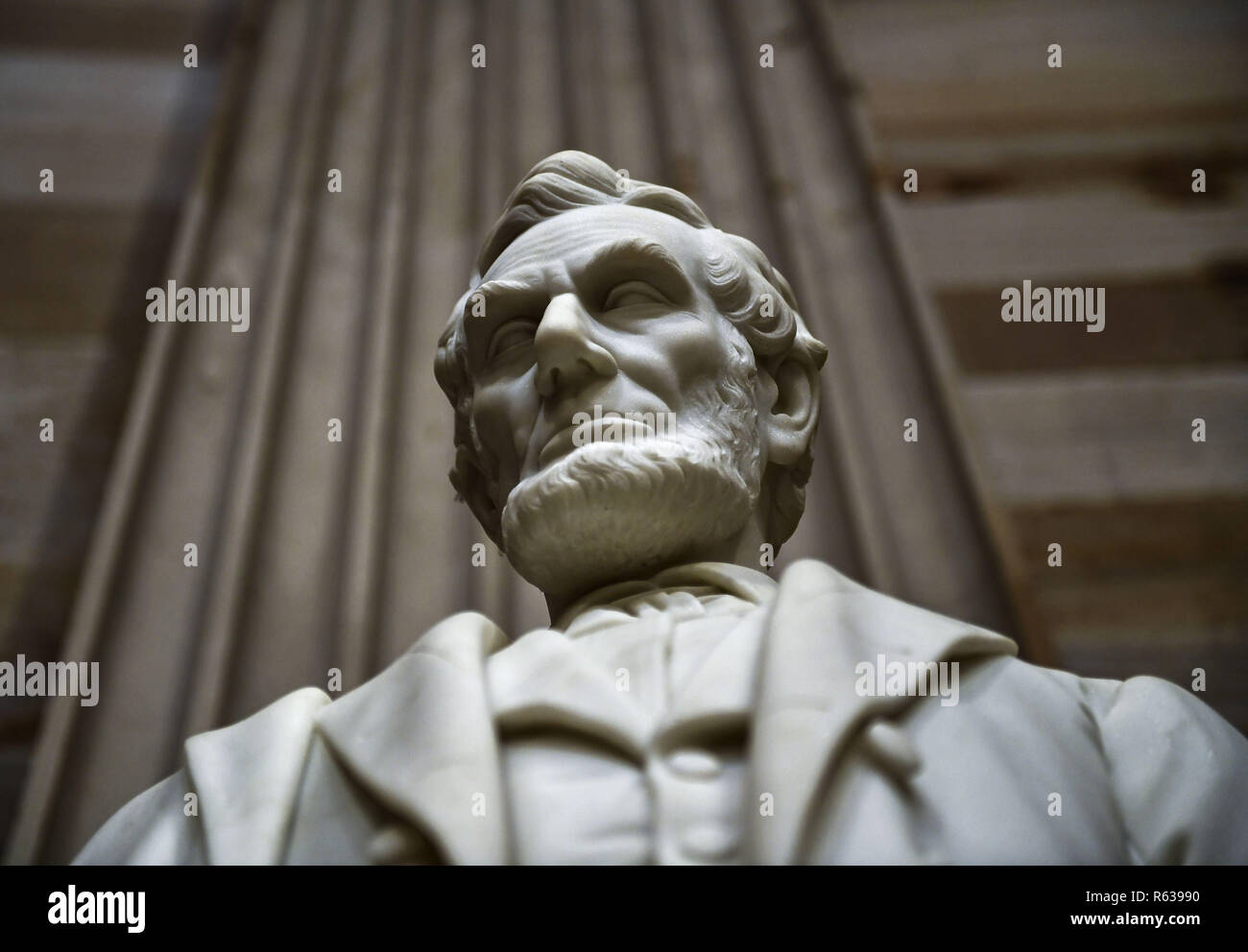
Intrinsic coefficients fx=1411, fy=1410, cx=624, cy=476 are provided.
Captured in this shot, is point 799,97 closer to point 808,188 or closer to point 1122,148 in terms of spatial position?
point 808,188

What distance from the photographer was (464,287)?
158 inches

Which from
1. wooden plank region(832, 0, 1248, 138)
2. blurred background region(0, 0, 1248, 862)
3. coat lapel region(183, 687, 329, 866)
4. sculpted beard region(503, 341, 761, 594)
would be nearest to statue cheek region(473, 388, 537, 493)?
sculpted beard region(503, 341, 761, 594)

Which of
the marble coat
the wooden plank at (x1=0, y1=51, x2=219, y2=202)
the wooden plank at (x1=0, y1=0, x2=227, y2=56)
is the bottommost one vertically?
the marble coat

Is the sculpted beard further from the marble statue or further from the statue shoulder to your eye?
the statue shoulder

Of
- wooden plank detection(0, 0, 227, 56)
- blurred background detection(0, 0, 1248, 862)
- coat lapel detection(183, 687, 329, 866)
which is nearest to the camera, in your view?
coat lapel detection(183, 687, 329, 866)

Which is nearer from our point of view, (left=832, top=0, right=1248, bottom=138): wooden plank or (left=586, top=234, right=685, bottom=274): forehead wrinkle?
(left=586, top=234, right=685, bottom=274): forehead wrinkle

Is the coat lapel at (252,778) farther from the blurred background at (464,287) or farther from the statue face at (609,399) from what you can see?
the blurred background at (464,287)

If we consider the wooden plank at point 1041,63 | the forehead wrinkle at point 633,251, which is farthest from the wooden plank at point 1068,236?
the forehead wrinkle at point 633,251

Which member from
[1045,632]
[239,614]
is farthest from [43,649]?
[1045,632]

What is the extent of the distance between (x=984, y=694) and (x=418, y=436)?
2337 millimetres

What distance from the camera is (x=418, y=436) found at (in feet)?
12.2

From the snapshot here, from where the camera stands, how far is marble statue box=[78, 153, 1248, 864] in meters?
1.43

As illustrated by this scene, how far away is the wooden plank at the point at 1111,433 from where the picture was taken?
3.64 m

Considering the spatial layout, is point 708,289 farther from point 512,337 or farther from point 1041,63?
point 1041,63
